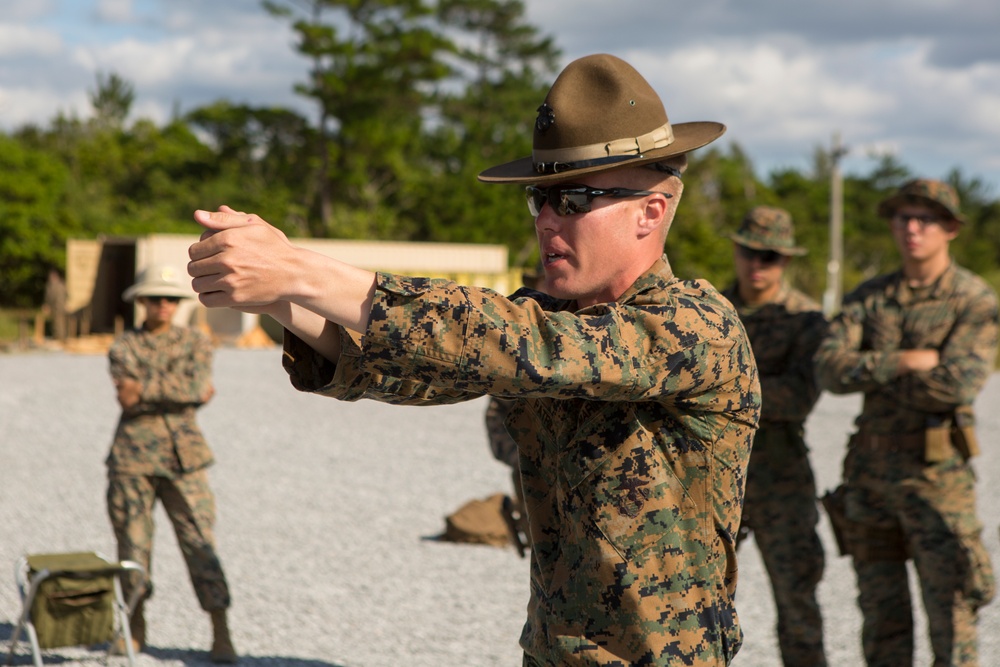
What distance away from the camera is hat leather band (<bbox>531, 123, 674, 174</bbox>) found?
2.09 metres

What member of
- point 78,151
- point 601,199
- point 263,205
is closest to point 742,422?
point 601,199

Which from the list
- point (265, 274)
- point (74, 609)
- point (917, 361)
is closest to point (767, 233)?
point (917, 361)

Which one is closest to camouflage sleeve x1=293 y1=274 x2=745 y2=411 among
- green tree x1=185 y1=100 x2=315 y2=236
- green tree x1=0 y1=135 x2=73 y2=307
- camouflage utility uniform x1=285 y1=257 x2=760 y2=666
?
camouflage utility uniform x1=285 y1=257 x2=760 y2=666

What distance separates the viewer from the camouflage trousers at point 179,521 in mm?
6109

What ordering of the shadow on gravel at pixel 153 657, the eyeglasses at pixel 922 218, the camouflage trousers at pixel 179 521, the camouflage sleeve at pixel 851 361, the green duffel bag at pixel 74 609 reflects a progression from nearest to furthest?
1. the camouflage sleeve at pixel 851 361
2. the eyeglasses at pixel 922 218
3. the green duffel bag at pixel 74 609
4. the shadow on gravel at pixel 153 657
5. the camouflage trousers at pixel 179 521

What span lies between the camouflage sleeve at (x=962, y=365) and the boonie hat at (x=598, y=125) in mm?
3106

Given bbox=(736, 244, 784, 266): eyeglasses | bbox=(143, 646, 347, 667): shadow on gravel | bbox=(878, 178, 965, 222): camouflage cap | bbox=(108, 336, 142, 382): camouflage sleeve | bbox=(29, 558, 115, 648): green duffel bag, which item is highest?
bbox=(878, 178, 965, 222): camouflage cap

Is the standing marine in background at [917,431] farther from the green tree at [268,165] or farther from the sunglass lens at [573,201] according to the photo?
the green tree at [268,165]

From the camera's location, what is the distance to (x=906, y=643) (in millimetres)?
5078

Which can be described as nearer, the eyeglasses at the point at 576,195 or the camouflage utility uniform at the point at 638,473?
the camouflage utility uniform at the point at 638,473


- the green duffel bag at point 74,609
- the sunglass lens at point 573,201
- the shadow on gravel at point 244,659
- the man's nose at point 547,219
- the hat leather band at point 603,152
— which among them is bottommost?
the shadow on gravel at point 244,659

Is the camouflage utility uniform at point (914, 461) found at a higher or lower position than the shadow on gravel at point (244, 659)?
higher

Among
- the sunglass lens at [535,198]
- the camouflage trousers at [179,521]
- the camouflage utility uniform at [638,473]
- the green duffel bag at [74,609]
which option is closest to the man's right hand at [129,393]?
the camouflage trousers at [179,521]

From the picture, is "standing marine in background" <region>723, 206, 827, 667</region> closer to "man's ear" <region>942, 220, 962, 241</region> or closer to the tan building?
"man's ear" <region>942, 220, 962, 241</region>
